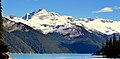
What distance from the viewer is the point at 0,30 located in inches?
3962

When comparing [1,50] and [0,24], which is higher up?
[0,24]

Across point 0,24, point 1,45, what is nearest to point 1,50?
point 1,45

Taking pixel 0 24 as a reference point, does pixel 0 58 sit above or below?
below

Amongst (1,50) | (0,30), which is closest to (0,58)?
(1,50)

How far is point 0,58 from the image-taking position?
88812 mm

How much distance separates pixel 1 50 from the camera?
94.2 metres

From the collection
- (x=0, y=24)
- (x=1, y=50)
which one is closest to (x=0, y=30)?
(x=0, y=24)

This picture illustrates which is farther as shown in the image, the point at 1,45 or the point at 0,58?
the point at 1,45

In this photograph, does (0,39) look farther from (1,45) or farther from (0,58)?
(0,58)

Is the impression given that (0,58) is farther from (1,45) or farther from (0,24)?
(0,24)

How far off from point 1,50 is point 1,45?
241 centimetres

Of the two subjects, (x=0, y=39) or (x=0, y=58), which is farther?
(x=0, y=39)

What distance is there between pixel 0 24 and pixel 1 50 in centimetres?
995

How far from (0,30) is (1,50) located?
8.32 m
